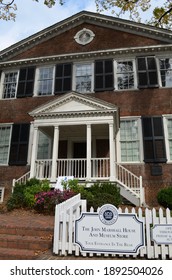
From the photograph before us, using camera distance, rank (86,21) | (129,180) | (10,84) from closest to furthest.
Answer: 1. (129,180)
2. (10,84)
3. (86,21)

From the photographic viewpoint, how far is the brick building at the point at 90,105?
10.8m

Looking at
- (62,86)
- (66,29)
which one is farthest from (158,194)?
(66,29)

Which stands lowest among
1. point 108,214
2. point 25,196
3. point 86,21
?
point 108,214

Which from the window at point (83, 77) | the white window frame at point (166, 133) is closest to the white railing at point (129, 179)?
the white window frame at point (166, 133)

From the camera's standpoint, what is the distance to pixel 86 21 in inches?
585

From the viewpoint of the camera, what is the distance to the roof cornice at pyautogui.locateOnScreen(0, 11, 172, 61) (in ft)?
43.8

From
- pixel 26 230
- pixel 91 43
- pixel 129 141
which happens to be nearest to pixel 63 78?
pixel 91 43

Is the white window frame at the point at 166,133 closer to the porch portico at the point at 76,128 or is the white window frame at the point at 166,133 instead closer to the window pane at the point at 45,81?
the porch portico at the point at 76,128

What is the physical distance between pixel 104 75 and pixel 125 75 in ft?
4.00

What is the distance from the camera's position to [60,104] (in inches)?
439

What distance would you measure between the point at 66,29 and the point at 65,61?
2616mm

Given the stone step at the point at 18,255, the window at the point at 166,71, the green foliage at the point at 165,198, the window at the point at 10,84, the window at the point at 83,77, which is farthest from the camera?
the window at the point at 10,84

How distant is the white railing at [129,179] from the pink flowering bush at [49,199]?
3.18m

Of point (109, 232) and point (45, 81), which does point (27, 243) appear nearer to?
point (109, 232)
